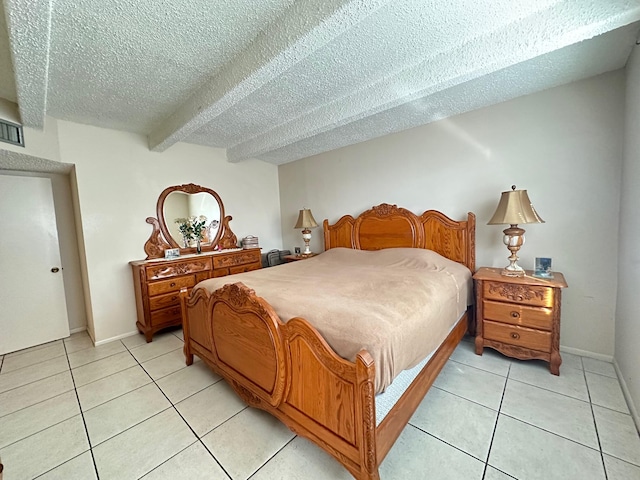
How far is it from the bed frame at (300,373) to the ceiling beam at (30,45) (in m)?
1.60

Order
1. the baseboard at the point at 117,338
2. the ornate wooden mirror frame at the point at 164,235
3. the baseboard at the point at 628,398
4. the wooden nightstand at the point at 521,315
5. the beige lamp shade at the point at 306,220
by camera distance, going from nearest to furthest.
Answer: the baseboard at the point at 628,398 < the wooden nightstand at the point at 521,315 < the baseboard at the point at 117,338 < the ornate wooden mirror frame at the point at 164,235 < the beige lamp shade at the point at 306,220

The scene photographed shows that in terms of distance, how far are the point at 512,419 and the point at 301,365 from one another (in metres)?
1.38

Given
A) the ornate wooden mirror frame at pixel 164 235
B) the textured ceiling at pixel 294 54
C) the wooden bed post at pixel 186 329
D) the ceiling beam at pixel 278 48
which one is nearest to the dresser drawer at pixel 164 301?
the ornate wooden mirror frame at pixel 164 235

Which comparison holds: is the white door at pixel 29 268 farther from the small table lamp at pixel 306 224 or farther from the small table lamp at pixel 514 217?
the small table lamp at pixel 514 217

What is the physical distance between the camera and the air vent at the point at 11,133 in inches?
88.4

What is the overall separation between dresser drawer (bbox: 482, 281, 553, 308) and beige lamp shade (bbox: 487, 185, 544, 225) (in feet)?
1.72

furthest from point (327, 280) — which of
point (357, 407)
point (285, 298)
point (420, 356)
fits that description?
point (357, 407)

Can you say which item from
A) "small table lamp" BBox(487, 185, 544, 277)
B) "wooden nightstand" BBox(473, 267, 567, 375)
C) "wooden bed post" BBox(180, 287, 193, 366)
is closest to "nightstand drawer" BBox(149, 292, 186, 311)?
"wooden bed post" BBox(180, 287, 193, 366)

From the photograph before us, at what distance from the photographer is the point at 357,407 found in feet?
3.69

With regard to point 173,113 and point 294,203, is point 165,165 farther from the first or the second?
point 294,203

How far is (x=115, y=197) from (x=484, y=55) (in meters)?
3.75

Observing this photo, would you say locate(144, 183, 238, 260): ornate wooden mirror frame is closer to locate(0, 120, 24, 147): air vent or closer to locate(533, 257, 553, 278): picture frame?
locate(0, 120, 24, 147): air vent

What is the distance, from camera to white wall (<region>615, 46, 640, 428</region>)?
1598mm

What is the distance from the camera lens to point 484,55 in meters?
1.67
